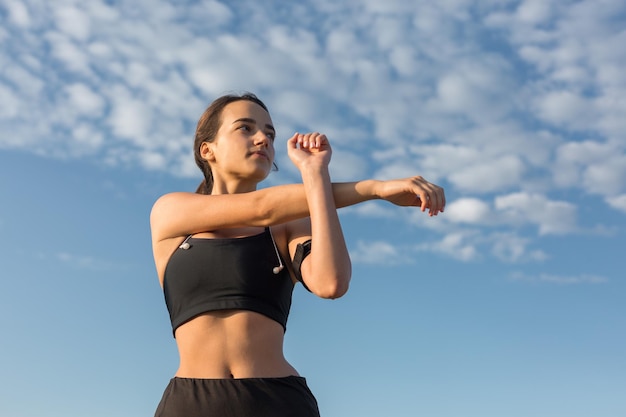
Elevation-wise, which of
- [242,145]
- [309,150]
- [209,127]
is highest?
[209,127]

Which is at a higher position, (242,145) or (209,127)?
(209,127)

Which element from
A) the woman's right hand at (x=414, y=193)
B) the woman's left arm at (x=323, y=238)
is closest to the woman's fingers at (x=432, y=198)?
the woman's right hand at (x=414, y=193)

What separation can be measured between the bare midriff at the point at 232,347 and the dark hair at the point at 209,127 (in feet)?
4.20

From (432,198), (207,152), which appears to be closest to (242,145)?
(207,152)

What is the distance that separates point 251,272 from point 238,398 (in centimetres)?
73

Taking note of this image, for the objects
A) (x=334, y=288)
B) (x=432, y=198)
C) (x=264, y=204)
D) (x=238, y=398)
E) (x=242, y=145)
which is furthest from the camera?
(x=242, y=145)

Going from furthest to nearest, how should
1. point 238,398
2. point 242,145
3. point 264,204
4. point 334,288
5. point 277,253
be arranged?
1. point 242,145
2. point 277,253
3. point 264,204
4. point 334,288
5. point 238,398

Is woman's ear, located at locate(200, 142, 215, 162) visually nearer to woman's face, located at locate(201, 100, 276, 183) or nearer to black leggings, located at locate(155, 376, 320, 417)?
woman's face, located at locate(201, 100, 276, 183)

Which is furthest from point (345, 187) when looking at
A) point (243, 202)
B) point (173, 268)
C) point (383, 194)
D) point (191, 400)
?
point (191, 400)

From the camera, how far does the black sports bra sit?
4312 millimetres

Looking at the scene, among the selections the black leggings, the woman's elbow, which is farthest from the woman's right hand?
the black leggings

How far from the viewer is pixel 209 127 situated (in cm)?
520

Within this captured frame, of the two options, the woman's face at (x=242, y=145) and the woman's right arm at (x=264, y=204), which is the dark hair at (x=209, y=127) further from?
the woman's right arm at (x=264, y=204)

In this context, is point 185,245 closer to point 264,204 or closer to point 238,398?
point 264,204
